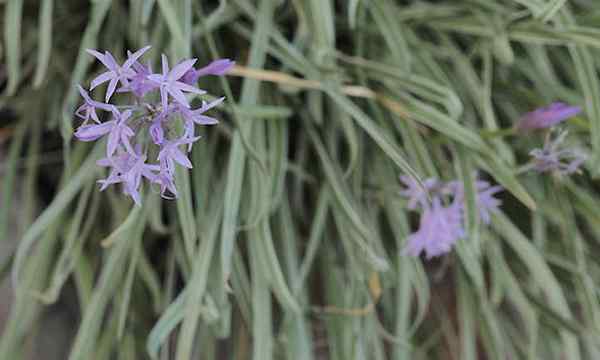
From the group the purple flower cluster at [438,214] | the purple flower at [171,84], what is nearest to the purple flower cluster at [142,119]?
the purple flower at [171,84]

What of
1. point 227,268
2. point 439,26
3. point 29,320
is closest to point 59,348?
point 29,320

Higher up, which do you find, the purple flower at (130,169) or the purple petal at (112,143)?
the purple petal at (112,143)

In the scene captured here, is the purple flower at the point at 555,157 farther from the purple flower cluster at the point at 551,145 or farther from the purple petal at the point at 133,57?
the purple petal at the point at 133,57

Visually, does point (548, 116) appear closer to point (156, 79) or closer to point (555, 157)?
point (555, 157)

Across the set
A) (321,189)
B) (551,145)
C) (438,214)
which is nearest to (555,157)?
(551,145)

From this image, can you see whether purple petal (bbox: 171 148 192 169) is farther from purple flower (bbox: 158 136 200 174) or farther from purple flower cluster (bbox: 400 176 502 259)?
purple flower cluster (bbox: 400 176 502 259)

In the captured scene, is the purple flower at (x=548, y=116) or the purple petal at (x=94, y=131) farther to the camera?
the purple flower at (x=548, y=116)
